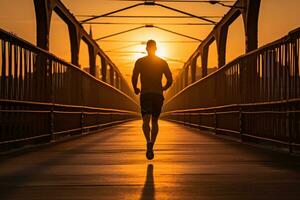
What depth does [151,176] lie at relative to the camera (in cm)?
702

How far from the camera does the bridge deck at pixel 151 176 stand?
5.60 meters

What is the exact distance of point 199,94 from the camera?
24047mm

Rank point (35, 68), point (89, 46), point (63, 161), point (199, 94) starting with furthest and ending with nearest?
point (89, 46) < point (199, 94) < point (35, 68) < point (63, 161)

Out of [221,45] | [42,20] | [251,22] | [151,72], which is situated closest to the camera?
[151,72]

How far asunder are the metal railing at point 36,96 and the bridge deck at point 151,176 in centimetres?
65

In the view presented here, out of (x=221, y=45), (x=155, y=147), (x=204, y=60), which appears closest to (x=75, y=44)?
(x=221, y=45)

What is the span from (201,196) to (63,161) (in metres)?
4.00

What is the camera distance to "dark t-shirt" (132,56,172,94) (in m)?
9.78

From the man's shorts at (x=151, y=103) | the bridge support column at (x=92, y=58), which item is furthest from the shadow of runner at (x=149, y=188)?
the bridge support column at (x=92, y=58)

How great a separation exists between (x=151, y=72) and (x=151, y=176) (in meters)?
3.06

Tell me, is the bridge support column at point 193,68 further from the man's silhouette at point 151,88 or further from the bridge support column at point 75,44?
the man's silhouette at point 151,88

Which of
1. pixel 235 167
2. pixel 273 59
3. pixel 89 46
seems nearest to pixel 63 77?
pixel 273 59

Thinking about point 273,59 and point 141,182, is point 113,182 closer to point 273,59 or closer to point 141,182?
point 141,182

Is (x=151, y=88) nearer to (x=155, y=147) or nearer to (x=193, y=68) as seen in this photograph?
Answer: (x=155, y=147)
